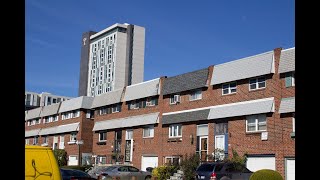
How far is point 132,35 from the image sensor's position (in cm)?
14562

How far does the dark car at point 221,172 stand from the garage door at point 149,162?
753 inches

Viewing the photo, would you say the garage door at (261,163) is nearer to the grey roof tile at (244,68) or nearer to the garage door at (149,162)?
the grey roof tile at (244,68)

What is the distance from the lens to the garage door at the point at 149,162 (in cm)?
4350

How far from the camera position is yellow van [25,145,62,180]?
568cm

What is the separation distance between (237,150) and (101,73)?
123m

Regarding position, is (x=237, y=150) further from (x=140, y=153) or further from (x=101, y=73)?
(x=101, y=73)

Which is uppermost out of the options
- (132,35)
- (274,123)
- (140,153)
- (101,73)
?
(132,35)

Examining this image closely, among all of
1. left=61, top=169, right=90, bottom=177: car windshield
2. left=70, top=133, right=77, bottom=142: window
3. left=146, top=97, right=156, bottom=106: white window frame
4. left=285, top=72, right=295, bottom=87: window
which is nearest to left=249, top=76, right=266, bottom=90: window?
left=285, top=72, right=295, bottom=87: window

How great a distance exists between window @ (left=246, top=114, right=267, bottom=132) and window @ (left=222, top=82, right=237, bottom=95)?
3.03 metres

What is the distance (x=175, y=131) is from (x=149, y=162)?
5.17 m

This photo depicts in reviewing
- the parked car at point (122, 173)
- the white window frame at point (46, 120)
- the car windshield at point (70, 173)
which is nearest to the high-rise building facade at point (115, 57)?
the white window frame at point (46, 120)

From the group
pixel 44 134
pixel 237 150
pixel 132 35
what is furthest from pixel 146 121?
pixel 132 35
